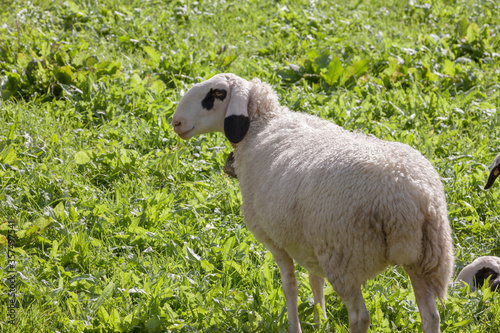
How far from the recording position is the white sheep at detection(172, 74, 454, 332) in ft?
7.85

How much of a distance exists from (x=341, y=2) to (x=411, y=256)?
734cm

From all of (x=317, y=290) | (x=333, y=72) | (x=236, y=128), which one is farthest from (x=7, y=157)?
(x=333, y=72)

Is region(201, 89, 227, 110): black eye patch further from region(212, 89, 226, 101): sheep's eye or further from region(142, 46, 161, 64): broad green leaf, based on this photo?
region(142, 46, 161, 64): broad green leaf

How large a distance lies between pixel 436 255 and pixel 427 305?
0.25 m

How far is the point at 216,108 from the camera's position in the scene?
3.51 m

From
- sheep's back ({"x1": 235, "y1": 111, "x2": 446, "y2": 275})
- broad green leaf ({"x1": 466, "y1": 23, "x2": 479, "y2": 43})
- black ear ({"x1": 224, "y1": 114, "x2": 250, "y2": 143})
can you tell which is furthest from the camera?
broad green leaf ({"x1": 466, "y1": 23, "x2": 479, "y2": 43})

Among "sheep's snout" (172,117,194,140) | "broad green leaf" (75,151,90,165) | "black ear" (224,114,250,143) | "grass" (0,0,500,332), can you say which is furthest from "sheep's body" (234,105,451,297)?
"broad green leaf" (75,151,90,165)

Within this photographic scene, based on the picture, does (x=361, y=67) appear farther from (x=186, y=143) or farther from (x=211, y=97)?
(x=211, y=97)

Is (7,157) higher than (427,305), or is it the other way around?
(427,305)

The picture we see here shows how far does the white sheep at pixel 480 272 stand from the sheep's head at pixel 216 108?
1.78m

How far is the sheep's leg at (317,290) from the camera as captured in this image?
125 inches

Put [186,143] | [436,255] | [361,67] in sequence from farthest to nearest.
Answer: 1. [361,67]
2. [186,143]
3. [436,255]

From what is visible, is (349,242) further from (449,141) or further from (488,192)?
(449,141)

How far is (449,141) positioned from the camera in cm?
508
